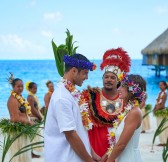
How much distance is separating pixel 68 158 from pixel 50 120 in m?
0.27

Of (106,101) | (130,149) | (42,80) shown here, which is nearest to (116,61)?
(106,101)

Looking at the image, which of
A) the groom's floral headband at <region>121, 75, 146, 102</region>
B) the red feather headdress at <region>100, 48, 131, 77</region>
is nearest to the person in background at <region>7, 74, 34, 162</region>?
the red feather headdress at <region>100, 48, 131, 77</region>

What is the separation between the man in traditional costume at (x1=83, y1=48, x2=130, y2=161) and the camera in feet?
15.2

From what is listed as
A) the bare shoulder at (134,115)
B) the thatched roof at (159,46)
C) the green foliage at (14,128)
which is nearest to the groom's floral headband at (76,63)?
the bare shoulder at (134,115)

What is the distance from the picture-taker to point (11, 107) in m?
6.79

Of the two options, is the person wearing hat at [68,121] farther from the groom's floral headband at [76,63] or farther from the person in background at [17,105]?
the person in background at [17,105]

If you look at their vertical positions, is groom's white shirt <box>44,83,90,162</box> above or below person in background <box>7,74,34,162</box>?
above

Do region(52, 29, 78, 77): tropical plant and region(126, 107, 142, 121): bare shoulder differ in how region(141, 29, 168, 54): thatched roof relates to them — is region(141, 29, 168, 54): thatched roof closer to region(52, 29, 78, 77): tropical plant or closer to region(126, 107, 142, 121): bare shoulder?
region(52, 29, 78, 77): tropical plant

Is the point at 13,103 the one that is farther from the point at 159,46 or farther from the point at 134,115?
the point at 159,46

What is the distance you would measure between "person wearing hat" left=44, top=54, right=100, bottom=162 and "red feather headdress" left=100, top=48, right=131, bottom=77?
1286 mm

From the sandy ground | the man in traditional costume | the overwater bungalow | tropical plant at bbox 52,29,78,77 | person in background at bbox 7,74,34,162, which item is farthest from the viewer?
the overwater bungalow

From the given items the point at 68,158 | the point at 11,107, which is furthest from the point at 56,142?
the point at 11,107

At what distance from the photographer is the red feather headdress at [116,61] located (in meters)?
4.72

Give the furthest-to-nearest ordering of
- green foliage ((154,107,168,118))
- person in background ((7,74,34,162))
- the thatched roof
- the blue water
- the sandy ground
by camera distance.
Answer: the blue water → the thatched roof → green foliage ((154,107,168,118)) → the sandy ground → person in background ((7,74,34,162))
